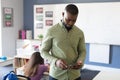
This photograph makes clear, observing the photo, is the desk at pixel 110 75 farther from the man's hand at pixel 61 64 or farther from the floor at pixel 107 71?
the man's hand at pixel 61 64

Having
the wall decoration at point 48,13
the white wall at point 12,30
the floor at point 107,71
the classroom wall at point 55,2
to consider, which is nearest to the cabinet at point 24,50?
the white wall at point 12,30

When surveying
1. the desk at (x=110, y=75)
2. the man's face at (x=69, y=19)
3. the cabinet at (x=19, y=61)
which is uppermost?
the man's face at (x=69, y=19)

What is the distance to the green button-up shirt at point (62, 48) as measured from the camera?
5.03 ft

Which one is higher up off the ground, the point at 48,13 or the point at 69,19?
the point at 48,13

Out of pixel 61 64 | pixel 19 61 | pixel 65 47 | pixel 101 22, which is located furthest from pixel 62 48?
pixel 19 61

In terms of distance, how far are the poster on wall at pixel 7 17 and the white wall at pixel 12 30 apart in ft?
0.32

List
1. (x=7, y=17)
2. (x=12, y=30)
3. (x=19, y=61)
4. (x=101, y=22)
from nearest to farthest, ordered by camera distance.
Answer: (x=101, y=22), (x=19, y=61), (x=7, y=17), (x=12, y=30)

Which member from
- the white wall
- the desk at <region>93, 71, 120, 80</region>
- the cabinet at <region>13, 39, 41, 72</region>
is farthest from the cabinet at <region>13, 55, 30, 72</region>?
the desk at <region>93, 71, 120, 80</region>

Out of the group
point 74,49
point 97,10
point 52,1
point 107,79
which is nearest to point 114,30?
point 97,10

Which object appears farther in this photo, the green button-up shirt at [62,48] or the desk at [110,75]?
the desk at [110,75]

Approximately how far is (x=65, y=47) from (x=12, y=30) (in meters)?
3.94

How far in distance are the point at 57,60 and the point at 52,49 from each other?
149 millimetres

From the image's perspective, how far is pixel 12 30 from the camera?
525 cm

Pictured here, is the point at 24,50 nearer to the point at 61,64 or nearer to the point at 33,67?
the point at 33,67
